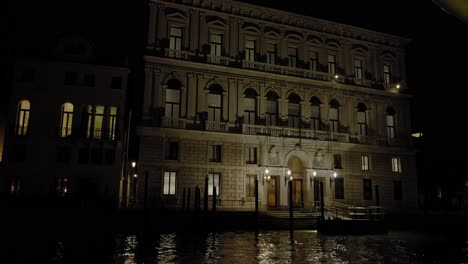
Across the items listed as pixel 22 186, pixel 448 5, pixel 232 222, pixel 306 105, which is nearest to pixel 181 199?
pixel 232 222

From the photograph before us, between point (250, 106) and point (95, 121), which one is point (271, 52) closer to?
point (250, 106)

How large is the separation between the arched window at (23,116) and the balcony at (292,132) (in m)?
15.3

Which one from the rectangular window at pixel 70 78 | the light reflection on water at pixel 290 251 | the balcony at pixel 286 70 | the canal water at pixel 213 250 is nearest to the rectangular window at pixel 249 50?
the balcony at pixel 286 70

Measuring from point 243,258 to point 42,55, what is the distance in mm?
22315

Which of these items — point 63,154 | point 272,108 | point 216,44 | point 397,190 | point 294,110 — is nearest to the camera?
point 63,154

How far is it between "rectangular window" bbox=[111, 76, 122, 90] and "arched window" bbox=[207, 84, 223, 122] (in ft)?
21.9

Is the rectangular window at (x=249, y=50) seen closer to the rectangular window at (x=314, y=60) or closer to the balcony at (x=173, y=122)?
the rectangular window at (x=314, y=60)

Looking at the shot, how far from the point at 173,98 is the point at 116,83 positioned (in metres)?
4.36

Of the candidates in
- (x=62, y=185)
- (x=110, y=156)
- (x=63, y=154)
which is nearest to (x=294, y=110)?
(x=110, y=156)

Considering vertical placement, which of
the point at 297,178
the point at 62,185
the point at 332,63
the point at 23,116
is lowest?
the point at 62,185

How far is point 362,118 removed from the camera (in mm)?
32875

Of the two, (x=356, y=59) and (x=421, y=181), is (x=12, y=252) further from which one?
(x=421, y=181)

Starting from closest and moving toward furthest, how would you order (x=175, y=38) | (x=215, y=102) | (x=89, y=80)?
(x=89, y=80), (x=175, y=38), (x=215, y=102)

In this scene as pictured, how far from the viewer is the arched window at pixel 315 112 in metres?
31.0
